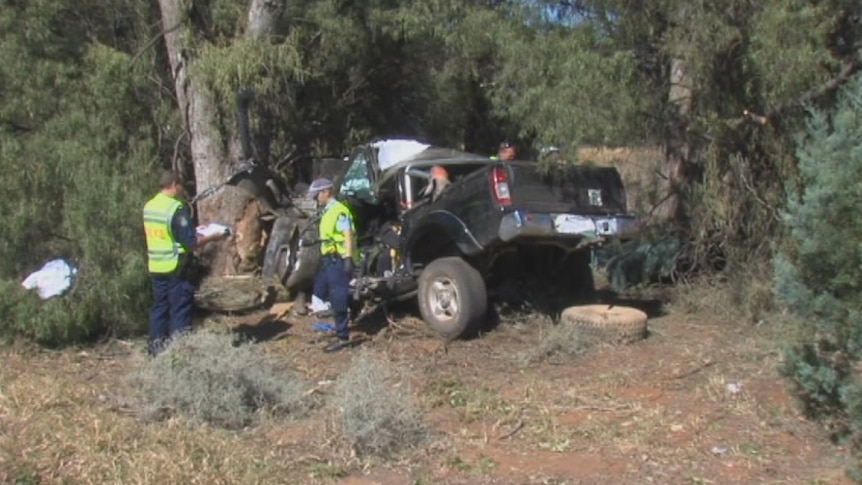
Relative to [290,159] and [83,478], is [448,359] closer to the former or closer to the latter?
[83,478]

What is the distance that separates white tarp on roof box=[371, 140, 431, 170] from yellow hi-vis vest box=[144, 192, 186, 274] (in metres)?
2.68

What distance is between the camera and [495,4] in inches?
464

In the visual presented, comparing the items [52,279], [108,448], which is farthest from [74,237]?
[108,448]

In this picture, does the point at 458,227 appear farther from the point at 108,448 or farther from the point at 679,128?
the point at 108,448

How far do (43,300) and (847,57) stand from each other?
7.25m

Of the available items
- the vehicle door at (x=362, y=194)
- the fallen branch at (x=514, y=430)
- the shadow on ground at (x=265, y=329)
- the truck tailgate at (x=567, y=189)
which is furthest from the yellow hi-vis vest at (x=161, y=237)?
the fallen branch at (x=514, y=430)

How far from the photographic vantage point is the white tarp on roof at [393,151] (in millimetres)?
11191

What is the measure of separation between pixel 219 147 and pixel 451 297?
15.1 feet

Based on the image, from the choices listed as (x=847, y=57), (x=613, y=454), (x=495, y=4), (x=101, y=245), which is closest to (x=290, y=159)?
(x=495, y=4)

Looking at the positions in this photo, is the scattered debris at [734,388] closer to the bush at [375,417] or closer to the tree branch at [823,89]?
the bush at [375,417]

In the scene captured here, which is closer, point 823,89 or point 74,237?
point 823,89

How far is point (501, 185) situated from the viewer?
949 centimetres

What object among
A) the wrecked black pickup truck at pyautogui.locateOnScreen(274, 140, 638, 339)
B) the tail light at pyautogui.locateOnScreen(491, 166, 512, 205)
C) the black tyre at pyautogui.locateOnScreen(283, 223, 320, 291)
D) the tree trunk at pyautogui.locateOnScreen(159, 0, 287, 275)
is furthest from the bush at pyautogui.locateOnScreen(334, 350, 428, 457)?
the tree trunk at pyautogui.locateOnScreen(159, 0, 287, 275)

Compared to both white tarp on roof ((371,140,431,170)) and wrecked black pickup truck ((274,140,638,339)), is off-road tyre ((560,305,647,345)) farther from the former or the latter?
white tarp on roof ((371,140,431,170))
